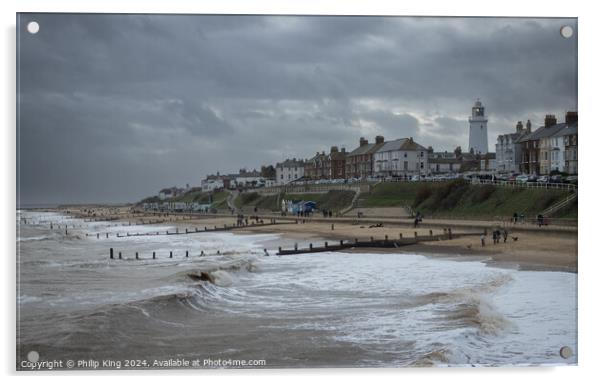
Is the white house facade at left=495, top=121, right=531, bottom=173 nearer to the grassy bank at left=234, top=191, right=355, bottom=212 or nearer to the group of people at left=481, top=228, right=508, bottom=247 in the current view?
the group of people at left=481, top=228, right=508, bottom=247

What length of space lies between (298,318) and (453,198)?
45.2ft

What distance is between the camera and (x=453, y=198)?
2212 cm

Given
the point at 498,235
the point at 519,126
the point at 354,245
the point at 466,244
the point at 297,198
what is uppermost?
the point at 519,126

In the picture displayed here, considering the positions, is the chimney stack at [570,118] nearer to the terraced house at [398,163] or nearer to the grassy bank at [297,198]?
the terraced house at [398,163]

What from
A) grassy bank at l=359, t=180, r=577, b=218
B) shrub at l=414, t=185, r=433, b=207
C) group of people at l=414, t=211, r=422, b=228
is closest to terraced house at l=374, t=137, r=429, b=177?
grassy bank at l=359, t=180, r=577, b=218

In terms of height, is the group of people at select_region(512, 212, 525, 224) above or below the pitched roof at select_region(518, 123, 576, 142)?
below

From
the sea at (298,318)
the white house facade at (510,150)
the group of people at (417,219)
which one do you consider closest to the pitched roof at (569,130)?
the white house facade at (510,150)

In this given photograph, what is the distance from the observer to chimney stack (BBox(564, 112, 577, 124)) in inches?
379

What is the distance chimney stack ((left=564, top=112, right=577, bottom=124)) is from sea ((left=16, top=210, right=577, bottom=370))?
102 inches

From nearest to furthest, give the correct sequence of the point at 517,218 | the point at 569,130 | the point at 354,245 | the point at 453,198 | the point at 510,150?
the point at 569,130 → the point at 510,150 → the point at 517,218 → the point at 354,245 → the point at 453,198

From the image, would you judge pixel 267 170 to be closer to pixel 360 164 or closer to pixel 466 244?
pixel 360 164

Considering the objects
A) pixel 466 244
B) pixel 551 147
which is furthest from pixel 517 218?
pixel 551 147

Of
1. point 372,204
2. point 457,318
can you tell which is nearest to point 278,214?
point 372,204

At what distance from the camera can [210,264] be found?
1644cm
